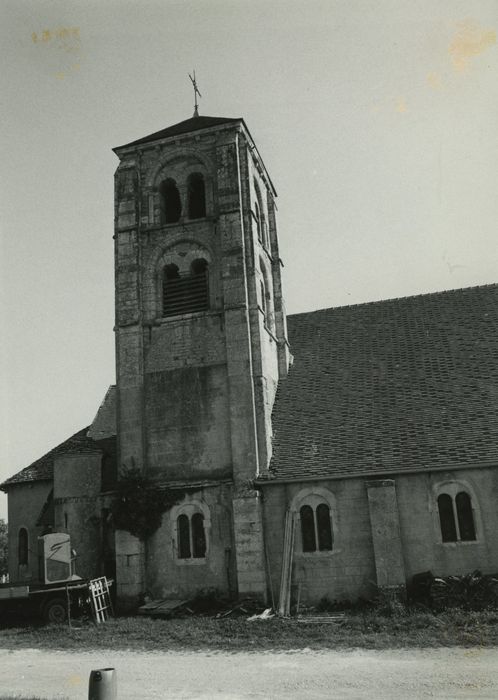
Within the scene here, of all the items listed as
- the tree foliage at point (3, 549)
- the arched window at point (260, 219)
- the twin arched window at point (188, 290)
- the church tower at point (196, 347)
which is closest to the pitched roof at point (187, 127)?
the church tower at point (196, 347)

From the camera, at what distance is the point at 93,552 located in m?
18.8

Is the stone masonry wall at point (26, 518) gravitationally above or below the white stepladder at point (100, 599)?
above

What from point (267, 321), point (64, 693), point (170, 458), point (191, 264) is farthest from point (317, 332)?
point (64, 693)

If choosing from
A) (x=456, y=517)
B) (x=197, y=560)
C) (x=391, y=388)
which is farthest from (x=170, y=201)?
(x=456, y=517)

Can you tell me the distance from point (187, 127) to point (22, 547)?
1756 cm

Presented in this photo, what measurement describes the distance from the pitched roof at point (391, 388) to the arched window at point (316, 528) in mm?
1056

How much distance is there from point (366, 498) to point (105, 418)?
12.6m

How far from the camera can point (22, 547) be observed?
958 inches

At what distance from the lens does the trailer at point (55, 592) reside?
1667 centimetres

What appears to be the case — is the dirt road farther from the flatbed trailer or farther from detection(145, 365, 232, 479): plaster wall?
detection(145, 365, 232, 479): plaster wall

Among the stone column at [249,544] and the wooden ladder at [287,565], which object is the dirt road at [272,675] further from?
the stone column at [249,544]

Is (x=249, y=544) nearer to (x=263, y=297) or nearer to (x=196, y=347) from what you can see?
(x=196, y=347)

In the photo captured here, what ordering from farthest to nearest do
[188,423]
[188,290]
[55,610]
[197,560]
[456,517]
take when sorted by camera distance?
[188,290], [188,423], [197,560], [55,610], [456,517]

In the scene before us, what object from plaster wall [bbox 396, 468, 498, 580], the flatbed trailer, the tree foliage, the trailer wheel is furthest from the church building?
the tree foliage
